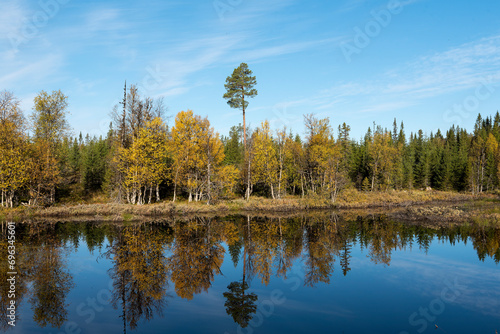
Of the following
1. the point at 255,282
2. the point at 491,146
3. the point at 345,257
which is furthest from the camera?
the point at 491,146

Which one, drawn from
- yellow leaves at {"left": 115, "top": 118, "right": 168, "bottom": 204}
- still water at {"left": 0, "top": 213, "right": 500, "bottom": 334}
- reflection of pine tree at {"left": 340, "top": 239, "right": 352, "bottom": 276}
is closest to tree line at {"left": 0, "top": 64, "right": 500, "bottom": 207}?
yellow leaves at {"left": 115, "top": 118, "right": 168, "bottom": 204}

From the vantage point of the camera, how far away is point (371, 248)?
19.7 meters

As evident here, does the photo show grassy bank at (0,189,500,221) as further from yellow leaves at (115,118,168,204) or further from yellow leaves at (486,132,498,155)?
yellow leaves at (486,132,498,155)

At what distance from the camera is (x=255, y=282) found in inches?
542

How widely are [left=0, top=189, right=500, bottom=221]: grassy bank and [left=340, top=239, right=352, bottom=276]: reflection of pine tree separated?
17012 millimetres

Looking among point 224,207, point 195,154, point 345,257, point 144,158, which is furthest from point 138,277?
point 195,154

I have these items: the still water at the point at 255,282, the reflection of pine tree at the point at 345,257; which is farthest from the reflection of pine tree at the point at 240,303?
the reflection of pine tree at the point at 345,257

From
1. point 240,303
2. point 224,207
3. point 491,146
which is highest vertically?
point 491,146

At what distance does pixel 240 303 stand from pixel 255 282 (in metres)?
2.39

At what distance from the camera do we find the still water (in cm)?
991

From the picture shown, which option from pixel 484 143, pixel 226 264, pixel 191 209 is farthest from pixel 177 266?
pixel 484 143

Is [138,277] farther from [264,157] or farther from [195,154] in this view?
[264,157]

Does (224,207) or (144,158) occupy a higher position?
(144,158)

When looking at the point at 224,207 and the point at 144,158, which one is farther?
the point at 224,207
